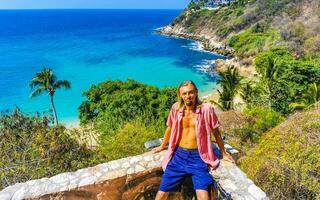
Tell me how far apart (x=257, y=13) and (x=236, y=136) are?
219 feet

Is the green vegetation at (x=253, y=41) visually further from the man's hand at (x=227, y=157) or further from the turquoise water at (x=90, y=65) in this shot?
the man's hand at (x=227, y=157)

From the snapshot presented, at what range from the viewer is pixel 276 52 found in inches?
1623

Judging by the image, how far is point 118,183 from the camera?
236 inches

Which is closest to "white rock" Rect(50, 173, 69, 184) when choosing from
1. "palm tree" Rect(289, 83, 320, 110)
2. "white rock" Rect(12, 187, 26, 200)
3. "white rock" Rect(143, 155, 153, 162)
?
"white rock" Rect(12, 187, 26, 200)

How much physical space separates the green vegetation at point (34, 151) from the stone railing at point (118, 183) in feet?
13.5

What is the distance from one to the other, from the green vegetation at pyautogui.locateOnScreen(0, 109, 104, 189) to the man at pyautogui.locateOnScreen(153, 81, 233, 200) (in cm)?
585

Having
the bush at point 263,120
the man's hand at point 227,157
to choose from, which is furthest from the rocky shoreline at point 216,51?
the man's hand at point 227,157

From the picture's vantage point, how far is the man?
18.6 ft

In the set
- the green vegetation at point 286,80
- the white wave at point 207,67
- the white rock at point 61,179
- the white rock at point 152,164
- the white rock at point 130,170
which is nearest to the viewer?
the white rock at point 61,179

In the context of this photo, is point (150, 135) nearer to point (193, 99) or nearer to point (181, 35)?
point (193, 99)

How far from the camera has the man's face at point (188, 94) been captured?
5.66 meters

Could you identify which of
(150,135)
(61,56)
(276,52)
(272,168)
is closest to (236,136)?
(150,135)

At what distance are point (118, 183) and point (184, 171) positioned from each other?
132 cm

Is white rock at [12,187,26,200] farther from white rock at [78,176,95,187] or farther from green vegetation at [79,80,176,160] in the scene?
green vegetation at [79,80,176,160]
